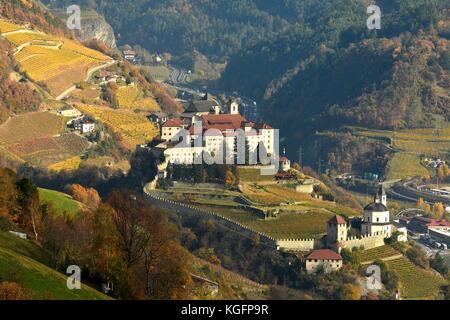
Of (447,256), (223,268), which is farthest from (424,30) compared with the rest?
(223,268)

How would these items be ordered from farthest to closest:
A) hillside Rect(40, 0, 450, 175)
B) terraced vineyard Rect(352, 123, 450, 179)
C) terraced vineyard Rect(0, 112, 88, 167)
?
1. hillside Rect(40, 0, 450, 175)
2. terraced vineyard Rect(352, 123, 450, 179)
3. terraced vineyard Rect(0, 112, 88, 167)

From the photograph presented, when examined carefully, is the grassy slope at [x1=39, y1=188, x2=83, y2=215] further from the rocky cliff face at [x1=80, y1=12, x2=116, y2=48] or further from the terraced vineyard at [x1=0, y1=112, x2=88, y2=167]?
the rocky cliff face at [x1=80, y1=12, x2=116, y2=48]

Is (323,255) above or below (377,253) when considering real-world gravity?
above

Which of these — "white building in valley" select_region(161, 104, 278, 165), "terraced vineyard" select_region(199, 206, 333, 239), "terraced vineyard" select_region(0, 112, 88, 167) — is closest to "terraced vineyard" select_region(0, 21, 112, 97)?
"terraced vineyard" select_region(0, 112, 88, 167)

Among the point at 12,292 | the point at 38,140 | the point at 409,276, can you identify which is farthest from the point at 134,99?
the point at 12,292

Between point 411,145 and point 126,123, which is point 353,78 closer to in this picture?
point 411,145
